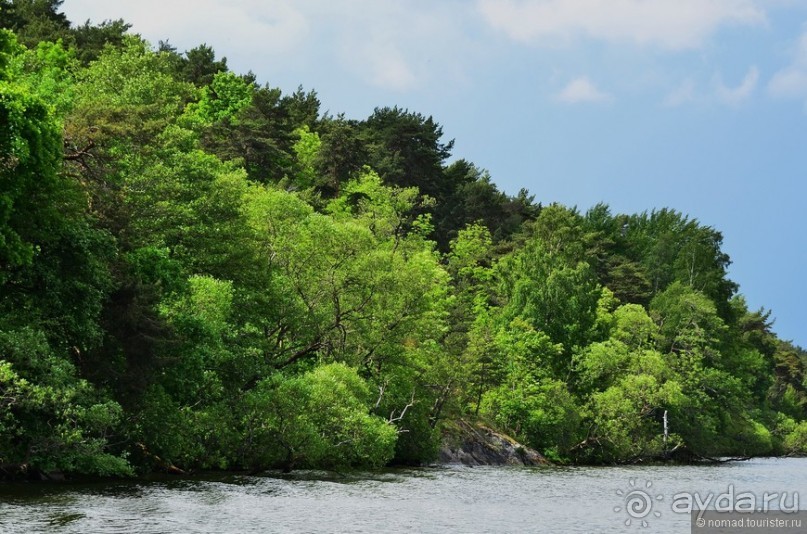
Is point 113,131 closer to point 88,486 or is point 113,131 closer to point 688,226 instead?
point 88,486

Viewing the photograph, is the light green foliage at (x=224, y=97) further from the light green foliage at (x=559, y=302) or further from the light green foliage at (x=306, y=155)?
the light green foliage at (x=559, y=302)

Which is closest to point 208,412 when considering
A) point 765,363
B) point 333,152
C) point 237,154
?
point 237,154

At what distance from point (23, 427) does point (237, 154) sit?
57661mm

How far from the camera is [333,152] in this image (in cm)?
9088

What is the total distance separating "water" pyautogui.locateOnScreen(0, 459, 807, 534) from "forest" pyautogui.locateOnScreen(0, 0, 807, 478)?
1.99m

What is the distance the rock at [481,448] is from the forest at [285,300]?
1.32 m

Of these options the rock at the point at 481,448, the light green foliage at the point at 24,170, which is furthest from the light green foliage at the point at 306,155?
the light green foliage at the point at 24,170

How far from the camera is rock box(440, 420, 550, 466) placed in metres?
60.1

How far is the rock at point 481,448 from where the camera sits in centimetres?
6012

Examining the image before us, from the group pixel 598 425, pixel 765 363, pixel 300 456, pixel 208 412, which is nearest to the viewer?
pixel 208 412

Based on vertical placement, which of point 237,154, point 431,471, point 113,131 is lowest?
point 431,471

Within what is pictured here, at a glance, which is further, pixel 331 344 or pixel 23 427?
pixel 331 344

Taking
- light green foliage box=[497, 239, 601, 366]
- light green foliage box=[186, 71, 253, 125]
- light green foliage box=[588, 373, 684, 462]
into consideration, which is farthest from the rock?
light green foliage box=[186, 71, 253, 125]

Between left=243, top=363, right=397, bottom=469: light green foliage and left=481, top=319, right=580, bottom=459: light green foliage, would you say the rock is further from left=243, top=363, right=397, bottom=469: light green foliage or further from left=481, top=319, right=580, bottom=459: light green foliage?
left=243, top=363, right=397, bottom=469: light green foliage
